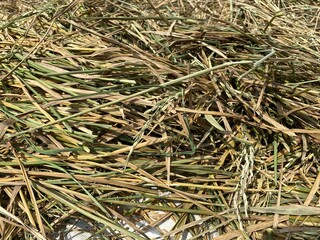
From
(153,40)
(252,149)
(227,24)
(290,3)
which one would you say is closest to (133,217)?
(252,149)

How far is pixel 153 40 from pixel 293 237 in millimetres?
680

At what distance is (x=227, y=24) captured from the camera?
49.7 inches

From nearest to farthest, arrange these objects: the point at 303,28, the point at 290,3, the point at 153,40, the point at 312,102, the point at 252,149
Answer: the point at 252,149 < the point at 312,102 < the point at 153,40 < the point at 303,28 < the point at 290,3

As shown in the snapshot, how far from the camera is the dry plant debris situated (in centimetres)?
91

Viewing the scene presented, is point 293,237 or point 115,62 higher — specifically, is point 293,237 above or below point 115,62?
below

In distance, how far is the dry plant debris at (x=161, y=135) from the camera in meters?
0.91

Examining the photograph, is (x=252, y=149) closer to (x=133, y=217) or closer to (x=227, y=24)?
(x=133, y=217)

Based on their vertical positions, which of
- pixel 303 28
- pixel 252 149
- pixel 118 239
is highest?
pixel 303 28

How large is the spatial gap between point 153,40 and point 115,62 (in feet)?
0.54

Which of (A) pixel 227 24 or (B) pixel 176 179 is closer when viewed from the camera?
(B) pixel 176 179

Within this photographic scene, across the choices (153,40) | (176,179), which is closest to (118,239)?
(176,179)

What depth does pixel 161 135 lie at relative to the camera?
1.02 m

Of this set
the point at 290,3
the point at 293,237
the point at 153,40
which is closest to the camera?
the point at 293,237

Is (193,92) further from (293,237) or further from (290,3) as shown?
(290,3)
